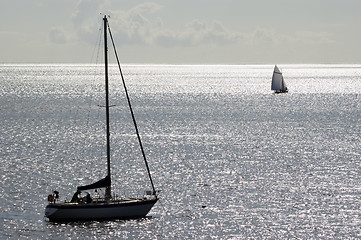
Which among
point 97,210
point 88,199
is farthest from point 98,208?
point 88,199

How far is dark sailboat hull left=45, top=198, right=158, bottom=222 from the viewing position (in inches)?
2248

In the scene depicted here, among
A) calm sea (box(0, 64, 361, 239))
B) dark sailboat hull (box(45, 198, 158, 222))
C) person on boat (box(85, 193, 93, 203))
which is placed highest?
person on boat (box(85, 193, 93, 203))

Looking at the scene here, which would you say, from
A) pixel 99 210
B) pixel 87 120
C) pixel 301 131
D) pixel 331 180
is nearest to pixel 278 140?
pixel 301 131

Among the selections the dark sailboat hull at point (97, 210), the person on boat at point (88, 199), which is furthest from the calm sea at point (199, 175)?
the person on boat at point (88, 199)

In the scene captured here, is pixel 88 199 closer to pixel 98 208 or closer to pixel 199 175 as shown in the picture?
pixel 98 208

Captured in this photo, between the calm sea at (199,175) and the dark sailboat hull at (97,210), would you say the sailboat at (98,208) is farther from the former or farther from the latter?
the calm sea at (199,175)

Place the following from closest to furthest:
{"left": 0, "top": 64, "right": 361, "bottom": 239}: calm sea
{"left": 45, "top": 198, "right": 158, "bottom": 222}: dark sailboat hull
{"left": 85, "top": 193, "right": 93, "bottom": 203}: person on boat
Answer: {"left": 0, "top": 64, "right": 361, "bottom": 239}: calm sea < {"left": 45, "top": 198, "right": 158, "bottom": 222}: dark sailboat hull < {"left": 85, "top": 193, "right": 93, "bottom": 203}: person on boat

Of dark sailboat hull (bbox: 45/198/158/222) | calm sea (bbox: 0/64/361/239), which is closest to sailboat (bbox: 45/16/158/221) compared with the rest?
dark sailboat hull (bbox: 45/198/158/222)

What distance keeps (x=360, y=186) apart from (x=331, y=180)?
5.02m

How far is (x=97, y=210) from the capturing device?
189 ft

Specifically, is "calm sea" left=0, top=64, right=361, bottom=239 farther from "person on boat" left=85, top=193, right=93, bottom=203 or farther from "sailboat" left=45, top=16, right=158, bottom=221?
"person on boat" left=85, top=193, right=93, bottom=203

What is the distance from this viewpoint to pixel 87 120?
156000 mm

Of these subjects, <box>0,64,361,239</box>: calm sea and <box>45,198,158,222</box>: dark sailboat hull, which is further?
<box>45,198,158,222</box>: dark sailboat hull

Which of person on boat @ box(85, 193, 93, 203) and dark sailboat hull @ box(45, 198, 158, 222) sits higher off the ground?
person on boat @ box(85, 193, 93, 203)
